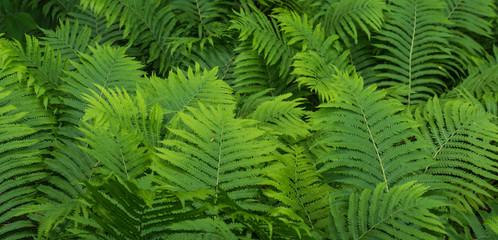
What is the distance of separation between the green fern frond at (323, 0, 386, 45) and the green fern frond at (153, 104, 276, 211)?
1.24 metres

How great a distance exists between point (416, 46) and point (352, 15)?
516 millimetres

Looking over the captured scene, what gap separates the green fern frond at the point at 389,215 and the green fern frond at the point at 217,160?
32 centimetres

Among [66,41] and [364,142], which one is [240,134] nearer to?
[364,142]

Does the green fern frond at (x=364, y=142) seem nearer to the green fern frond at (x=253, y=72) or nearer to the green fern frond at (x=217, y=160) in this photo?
the green fern frond at (x=217, y=160)

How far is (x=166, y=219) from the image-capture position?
4.20ft

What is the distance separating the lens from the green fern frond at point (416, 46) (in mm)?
2527

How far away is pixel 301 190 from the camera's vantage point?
5.44ft

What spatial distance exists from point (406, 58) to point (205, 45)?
131 centimetres

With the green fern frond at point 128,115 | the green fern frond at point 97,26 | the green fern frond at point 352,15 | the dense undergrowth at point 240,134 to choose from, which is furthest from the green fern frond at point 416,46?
the green fern frond at point 97,26

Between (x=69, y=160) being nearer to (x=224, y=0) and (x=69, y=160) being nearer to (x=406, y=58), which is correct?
(x=224, y=0)

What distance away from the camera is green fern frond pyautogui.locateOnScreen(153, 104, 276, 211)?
148 cm

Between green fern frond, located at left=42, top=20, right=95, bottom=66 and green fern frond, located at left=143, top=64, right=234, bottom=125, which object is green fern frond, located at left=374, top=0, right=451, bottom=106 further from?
green fern frond, located at left=42, top=20, right=95, bottom=66

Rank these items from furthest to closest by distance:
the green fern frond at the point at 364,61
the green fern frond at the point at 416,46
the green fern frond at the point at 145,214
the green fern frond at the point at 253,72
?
the green fern frond at the point at 364,61 → the green fern frond at the point at 416,46 → the green fern frond at the point at 253,72 → the green fern frond at the point at 145,214

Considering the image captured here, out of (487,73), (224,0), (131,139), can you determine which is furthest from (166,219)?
(487,73)
